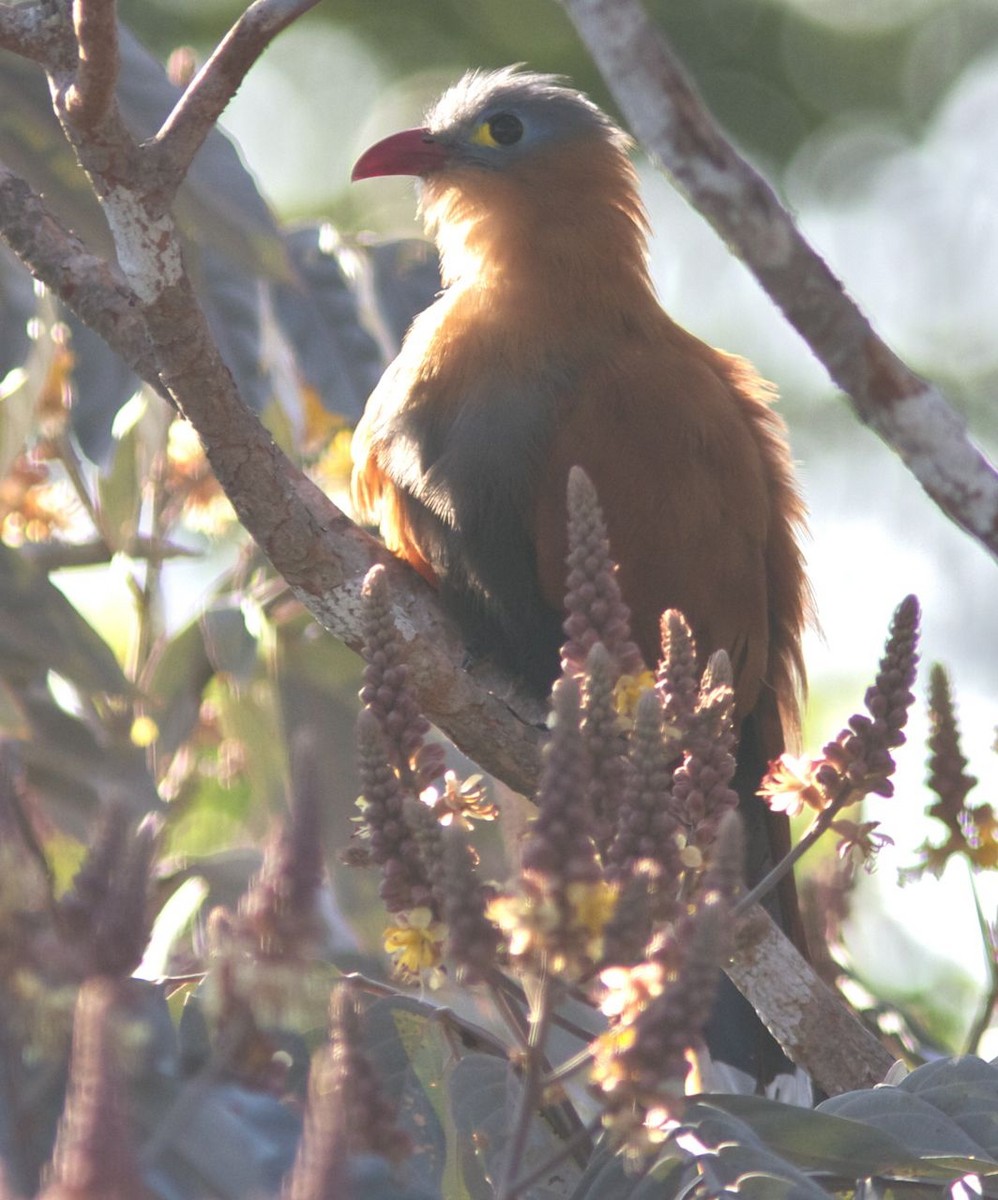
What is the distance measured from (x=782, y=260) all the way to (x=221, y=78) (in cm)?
75

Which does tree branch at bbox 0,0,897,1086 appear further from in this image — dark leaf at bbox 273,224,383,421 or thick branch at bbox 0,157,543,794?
dark leaf at bbox 273,224,383,421

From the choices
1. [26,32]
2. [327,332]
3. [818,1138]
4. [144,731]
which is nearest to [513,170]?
[327,332]

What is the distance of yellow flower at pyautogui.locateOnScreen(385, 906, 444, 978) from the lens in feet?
4.16

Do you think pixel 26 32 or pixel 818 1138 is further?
pixel 26 32

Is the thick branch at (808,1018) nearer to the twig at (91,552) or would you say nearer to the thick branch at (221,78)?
the thick branch at (221,78)

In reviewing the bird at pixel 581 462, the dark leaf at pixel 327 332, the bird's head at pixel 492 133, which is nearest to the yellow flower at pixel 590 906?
the bird at pixel 581 462

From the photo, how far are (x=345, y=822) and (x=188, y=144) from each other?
4.67 feet

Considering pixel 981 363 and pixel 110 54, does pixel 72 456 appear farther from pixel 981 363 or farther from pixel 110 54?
pixel 981 363

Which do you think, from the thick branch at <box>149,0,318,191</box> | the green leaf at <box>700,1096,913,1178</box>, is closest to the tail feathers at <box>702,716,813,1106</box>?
the green leaf at <box>700,1096,913,1178</box>

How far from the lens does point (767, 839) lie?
2.72 metres

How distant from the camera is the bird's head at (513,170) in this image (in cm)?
304

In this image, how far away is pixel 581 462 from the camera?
2.61 m

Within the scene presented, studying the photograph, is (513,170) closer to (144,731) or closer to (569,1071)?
(144,731)

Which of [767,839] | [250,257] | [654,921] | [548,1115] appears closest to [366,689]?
[654,921]
